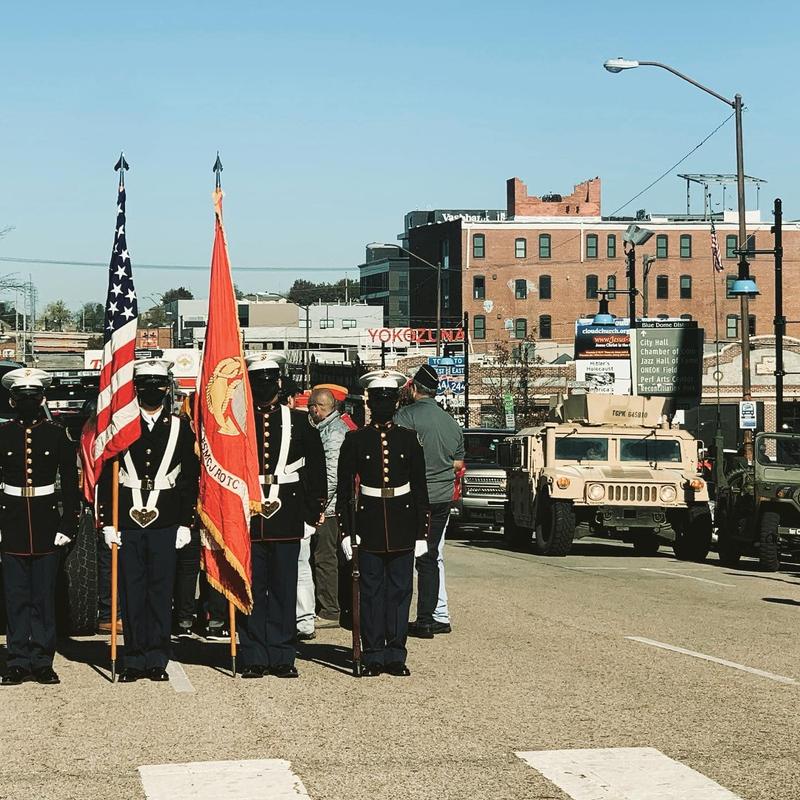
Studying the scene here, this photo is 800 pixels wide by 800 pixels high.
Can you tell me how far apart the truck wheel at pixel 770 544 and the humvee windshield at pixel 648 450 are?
137 inches

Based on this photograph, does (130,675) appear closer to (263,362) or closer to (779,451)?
(263,362)

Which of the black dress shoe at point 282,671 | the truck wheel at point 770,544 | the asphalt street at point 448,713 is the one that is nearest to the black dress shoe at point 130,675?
the asphalt street at point 448,713

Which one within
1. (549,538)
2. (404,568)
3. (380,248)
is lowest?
(549,538)

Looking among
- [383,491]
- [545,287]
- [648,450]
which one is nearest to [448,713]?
[383,491]

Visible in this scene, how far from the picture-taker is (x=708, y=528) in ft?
77.3

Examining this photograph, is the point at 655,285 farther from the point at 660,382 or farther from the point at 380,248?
the point at 660,382

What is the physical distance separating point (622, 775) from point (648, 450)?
17959mm

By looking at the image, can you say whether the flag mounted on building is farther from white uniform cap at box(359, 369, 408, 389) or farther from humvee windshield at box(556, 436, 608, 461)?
humvee windshield at box(556, 436, 608, 461)

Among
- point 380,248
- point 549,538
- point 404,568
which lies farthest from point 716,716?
point 380,248

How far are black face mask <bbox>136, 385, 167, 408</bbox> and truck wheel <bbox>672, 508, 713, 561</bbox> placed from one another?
595 inches

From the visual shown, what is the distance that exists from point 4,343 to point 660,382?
330ft

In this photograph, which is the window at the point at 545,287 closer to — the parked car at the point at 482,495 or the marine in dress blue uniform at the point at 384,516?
the parked car at the point at 482,495

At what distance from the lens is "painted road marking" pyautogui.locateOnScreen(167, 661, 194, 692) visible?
934 centimetres

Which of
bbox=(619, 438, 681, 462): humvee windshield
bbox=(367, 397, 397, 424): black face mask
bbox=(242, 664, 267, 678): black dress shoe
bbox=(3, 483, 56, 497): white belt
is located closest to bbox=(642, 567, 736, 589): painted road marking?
bbox=(619, 438, 681, 462): humvee windshield
